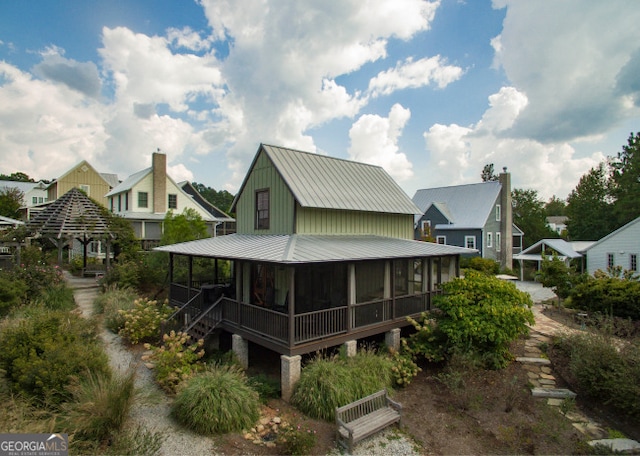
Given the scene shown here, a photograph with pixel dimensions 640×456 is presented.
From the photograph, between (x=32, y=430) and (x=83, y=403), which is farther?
(x=83, y=403)

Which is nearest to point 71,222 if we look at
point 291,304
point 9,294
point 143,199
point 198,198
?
point 9,294

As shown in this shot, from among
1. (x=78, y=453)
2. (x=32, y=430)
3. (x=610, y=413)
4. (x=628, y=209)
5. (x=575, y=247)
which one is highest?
(x=628, y=209)

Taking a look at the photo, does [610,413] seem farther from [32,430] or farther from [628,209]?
[628,209]

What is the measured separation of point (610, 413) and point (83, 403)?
1221cm

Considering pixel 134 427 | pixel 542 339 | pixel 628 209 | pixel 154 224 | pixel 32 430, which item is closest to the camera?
pixel 32 430

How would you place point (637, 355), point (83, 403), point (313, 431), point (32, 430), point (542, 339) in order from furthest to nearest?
point (542, 339) < point (637, 355) < point (313, 431) < point (83, 403) < point (32, 430)

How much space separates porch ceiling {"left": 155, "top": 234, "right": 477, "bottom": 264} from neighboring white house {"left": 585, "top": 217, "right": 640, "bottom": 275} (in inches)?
757

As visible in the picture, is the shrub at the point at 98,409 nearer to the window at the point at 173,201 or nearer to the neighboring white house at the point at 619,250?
the window at the point at 173,201

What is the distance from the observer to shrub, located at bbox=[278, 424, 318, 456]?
705 centimetres

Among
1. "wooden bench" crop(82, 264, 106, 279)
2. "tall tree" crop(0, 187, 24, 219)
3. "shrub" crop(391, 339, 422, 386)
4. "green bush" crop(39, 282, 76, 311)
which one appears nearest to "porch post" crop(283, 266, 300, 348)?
"shrub" crop(391, 339, 422, 386)

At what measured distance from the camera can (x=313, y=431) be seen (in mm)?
7914

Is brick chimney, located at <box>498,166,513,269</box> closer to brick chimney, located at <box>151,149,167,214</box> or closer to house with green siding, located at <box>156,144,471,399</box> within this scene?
house with green siding, located at <box>156,144,471,399</box>

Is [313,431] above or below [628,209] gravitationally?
below

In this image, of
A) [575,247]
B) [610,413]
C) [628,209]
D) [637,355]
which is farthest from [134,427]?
[628,209]
